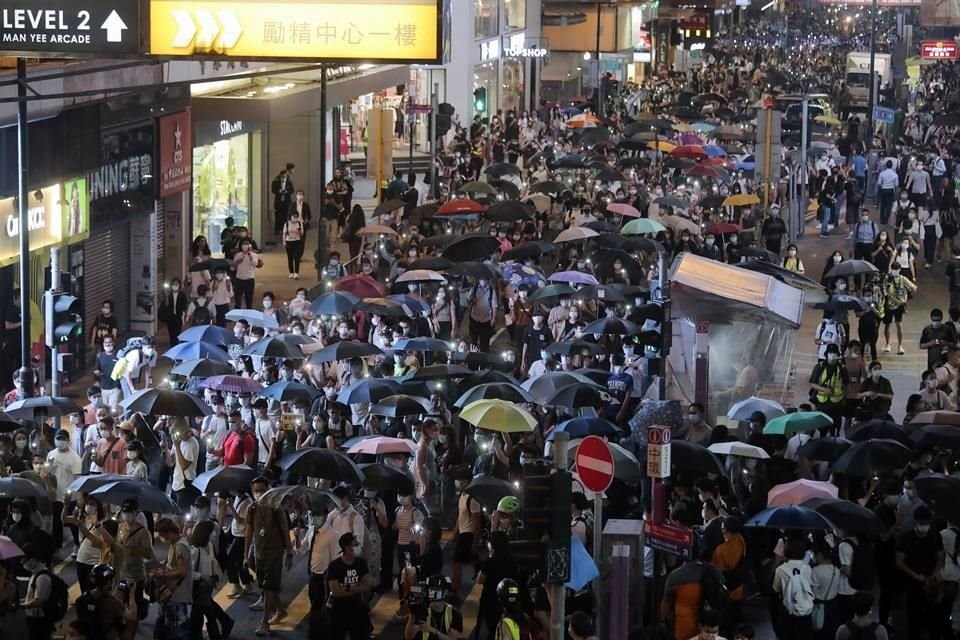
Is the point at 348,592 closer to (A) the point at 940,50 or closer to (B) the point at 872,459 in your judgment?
(B) the point at 872,459

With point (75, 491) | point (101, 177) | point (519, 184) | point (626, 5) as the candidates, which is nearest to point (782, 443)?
point (75, 491)

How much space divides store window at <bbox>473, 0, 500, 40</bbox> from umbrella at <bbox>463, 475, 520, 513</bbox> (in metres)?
46.7

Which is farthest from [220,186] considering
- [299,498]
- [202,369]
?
[299,498]

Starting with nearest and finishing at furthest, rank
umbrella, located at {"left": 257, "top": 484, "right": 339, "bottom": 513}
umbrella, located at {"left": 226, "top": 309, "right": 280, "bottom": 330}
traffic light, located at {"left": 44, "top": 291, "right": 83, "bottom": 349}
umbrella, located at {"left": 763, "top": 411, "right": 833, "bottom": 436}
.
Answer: umbrella, located at {"left": 257, "top": 484, "right": 339, "bottom": 513} < umbrella, located at {"left": 763, "top": 411, "right": 833, "bottom": 436} < traffic light, located at {"left": 44, "top": 291, "right": 83, "bottom": 349} < umbrella, located at {"left": 226, "top": 309, "right": 280, "bottom": 330}

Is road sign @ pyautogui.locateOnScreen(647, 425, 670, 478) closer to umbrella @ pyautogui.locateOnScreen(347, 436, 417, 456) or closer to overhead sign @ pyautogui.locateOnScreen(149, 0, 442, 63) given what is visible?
umbrella @ pyautogui.locateOnScreen(347, 436, 417, 456)

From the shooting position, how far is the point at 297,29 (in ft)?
71.5

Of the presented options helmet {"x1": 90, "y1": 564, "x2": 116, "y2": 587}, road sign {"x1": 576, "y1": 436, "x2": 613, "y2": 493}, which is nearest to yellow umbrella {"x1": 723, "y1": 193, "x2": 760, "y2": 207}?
road sign {"x1": 576, "y1": 436, "x2": 613, "y2": 493}

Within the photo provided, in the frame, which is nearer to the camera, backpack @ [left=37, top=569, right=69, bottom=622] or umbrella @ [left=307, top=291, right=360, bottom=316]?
backpack @ [left=37, top=569, right=69, bottom=622]

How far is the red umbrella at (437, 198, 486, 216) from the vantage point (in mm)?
33812

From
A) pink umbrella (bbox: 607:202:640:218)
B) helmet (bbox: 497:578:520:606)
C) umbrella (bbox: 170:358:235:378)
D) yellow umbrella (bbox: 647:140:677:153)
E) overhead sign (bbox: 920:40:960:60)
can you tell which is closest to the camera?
helmet (bbox: 497:578:520:606)

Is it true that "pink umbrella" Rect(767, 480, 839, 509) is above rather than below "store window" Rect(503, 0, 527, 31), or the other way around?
below

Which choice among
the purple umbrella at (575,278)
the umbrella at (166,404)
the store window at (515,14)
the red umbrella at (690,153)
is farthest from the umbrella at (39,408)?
the store window at (515,14)

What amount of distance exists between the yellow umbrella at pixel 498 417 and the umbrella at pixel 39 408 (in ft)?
13.6

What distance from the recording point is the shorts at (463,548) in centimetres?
1703
